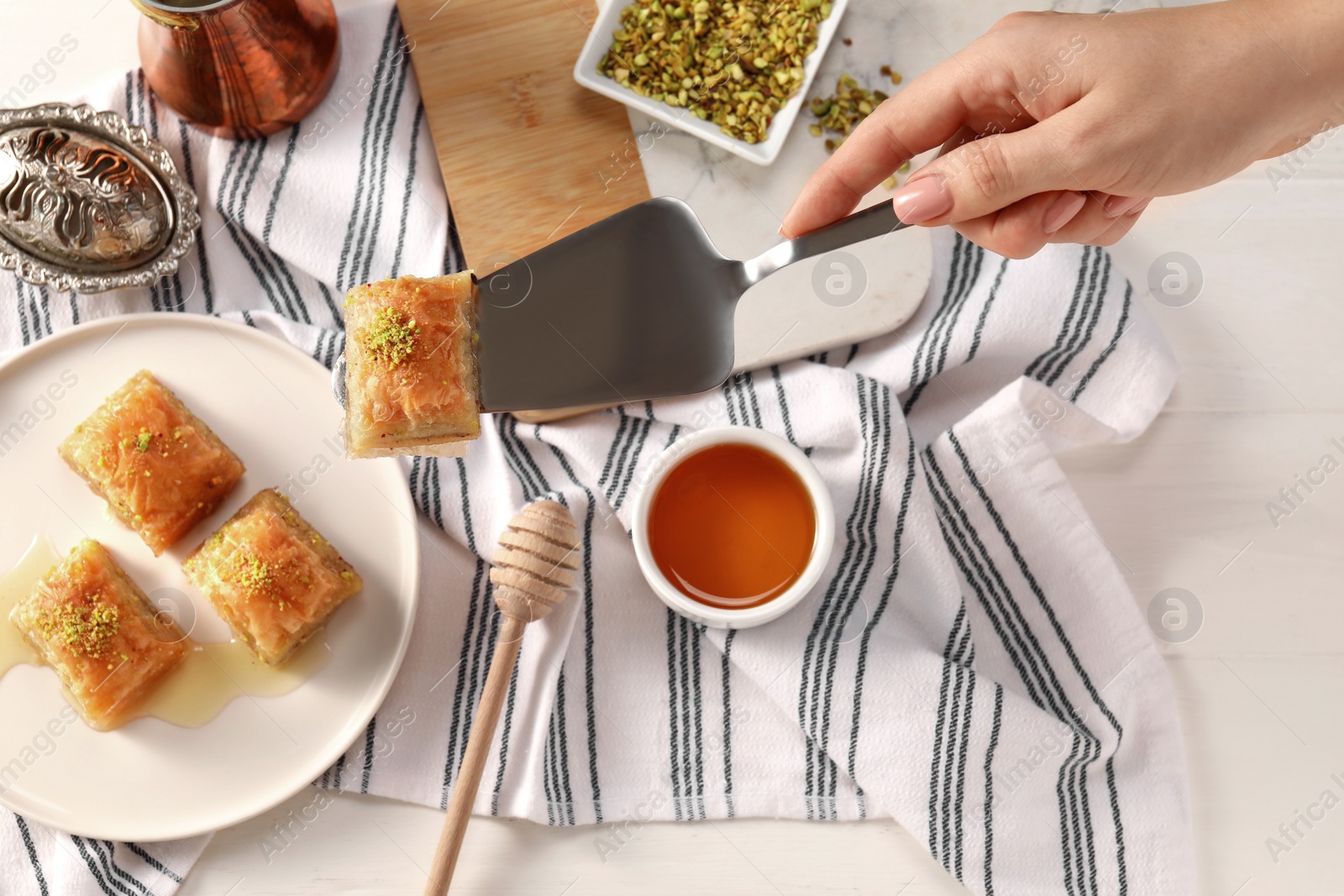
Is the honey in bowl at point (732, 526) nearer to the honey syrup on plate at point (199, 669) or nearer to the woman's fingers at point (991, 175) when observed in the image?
the woman's fingers at point (991, 175)

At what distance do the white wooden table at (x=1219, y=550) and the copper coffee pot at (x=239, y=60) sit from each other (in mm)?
317

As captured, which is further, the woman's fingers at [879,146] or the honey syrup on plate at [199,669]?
the honey syrup on plate at [199,669]

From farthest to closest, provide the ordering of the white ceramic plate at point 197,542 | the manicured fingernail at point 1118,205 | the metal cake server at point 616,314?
the white ceramic plate at point 197,542 < the manicured fingernail at point 1118,205 < the metal cake server at point 616,314

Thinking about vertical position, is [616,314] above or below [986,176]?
below

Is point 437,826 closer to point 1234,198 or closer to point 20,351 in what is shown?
point 20,351

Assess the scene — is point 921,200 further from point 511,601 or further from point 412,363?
point 511,601

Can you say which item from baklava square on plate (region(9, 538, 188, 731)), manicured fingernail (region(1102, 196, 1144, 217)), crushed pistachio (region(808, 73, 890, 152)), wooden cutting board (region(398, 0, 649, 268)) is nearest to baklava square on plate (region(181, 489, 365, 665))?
baklava square on plate (region(9, 538, 188, 731))

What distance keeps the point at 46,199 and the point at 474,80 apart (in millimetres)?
863

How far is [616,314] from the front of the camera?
159 centimetres

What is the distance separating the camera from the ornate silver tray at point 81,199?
1.89 m

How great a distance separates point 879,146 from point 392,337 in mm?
933

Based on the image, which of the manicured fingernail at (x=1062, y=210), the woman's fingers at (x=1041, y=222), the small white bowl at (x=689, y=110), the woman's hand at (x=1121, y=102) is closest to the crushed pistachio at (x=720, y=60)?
the small white bowl at (x=689, y=110)

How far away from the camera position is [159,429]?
6.09 ft

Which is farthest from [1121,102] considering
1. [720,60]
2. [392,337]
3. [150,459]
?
[150,459]
